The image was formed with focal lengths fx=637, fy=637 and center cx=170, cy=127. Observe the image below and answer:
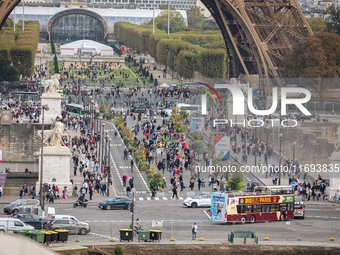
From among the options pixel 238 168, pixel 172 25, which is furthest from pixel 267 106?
pixel 172 25

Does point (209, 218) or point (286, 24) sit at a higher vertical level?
point (286, 24)

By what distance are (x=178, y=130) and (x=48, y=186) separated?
2215 centimetres

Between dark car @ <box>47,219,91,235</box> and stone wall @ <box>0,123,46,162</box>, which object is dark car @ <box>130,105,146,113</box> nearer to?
stone wall @ <box>0,123,46,162</box>

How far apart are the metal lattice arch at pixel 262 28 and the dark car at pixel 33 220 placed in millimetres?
40790

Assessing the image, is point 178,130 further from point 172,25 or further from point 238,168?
point 172,25

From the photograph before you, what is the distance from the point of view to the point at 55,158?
43531 mm

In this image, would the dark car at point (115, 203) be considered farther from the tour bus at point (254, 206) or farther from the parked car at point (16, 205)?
the tour bus at point (254, 206)

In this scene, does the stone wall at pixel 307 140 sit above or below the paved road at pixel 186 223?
above

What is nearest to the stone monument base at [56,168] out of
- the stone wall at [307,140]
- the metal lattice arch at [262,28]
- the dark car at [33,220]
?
the dark car at [33,220]

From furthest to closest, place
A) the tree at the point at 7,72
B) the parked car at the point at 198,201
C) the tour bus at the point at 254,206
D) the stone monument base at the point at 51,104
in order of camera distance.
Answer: the tree at the point at 7,72, the stone monument base at the point at 51,104, the parked car at the point at 198,201, the tour bus at the point at 254,206

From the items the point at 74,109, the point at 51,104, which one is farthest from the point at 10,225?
the point at 74,109

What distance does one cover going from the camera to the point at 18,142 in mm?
62469

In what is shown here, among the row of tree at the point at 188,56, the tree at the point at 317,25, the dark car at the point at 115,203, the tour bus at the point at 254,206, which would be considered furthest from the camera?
the tree at the point at 317,25

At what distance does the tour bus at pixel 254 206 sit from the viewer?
113ft
